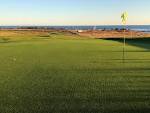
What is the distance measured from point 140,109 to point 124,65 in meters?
8.09

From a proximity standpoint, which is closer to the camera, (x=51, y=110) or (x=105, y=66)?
(x=51, y=110)

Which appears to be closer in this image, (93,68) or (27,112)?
(27,112)

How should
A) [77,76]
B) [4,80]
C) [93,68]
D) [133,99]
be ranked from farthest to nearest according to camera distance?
1. [93,68]
2. [77,76]
3. [4,80]
4. [133,99]

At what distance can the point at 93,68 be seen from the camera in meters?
14.6

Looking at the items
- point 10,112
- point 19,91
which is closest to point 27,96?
point 19,91

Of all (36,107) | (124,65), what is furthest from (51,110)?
(124,65)

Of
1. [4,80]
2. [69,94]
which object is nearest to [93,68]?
[4,80]

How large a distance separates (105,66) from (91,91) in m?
5.61

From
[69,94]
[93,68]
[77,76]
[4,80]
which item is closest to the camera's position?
[69,94]

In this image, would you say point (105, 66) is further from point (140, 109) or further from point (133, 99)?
point (140, 109)

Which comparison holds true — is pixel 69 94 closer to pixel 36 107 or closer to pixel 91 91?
pixel 91 91

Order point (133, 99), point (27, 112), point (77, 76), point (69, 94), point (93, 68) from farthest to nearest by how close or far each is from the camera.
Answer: point (93, 68) < point (77, 76) < point (69, 94) < point (133, 99) < point (27, 112)

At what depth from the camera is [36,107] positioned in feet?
25.3

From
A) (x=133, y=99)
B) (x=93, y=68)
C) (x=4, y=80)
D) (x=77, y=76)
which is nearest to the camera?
(x=133, y=99)
